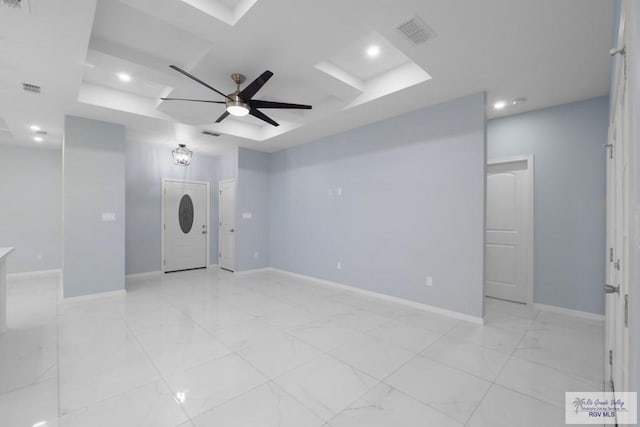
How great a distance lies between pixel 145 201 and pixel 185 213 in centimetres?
89

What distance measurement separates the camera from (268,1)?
2.08 metres

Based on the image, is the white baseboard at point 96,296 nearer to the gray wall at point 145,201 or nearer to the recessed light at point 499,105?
the gray wall at point 145,201

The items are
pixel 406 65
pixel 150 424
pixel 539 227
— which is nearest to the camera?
pixel 150 424

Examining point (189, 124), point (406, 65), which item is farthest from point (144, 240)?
point (406, 65)

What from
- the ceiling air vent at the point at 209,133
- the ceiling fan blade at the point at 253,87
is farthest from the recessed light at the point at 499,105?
the ceiling air vent at the point at 209,133

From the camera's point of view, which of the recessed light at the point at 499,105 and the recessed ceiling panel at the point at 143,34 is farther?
the recessed light at the point at 499,105

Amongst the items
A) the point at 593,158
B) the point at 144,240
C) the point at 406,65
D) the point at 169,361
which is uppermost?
the point at 406,65

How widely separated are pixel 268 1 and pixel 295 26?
0.35 meters

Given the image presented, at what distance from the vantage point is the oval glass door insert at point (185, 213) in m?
6.61

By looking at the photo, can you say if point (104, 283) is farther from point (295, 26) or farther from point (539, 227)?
point (539, 227)

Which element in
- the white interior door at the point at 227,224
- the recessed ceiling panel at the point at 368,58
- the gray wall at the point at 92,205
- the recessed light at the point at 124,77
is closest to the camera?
the recessed ceiling panel at the point at 368,58

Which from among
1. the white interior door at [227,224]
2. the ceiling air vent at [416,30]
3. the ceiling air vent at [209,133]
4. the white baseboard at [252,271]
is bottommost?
the white baseboard at [252,271]

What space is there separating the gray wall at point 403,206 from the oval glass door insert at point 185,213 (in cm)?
285

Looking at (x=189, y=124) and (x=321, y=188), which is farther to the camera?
(x=321, y=188)
